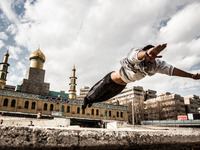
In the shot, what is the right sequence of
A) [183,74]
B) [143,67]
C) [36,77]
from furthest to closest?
1. [36,77]
2. [183,74]
3. [143,67]

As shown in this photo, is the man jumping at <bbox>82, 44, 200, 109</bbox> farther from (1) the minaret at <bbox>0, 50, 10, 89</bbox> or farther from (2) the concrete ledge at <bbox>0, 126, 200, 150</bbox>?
(1) the minaret at <bbox>0, 50, 10, 89</bbox>

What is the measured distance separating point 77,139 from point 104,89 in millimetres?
1217

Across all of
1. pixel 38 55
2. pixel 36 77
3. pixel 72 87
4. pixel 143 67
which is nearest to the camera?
pixel 143 67

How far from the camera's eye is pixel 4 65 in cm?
3266

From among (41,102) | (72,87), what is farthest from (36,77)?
(72,87)

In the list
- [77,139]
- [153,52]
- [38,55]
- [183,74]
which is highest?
[38,55]

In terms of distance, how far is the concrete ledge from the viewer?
4.00 feet

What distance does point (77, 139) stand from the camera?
4.63 ft

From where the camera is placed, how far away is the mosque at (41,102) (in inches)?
1069

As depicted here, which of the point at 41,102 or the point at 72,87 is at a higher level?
the point at 72,87

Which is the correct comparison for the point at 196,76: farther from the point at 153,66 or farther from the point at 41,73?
the point at 41,73

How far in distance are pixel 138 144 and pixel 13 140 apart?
123cm

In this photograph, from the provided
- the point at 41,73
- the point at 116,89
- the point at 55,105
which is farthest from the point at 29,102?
the point at 116,89

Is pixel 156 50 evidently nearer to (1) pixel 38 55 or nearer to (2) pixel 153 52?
(2) pixel 153 52
